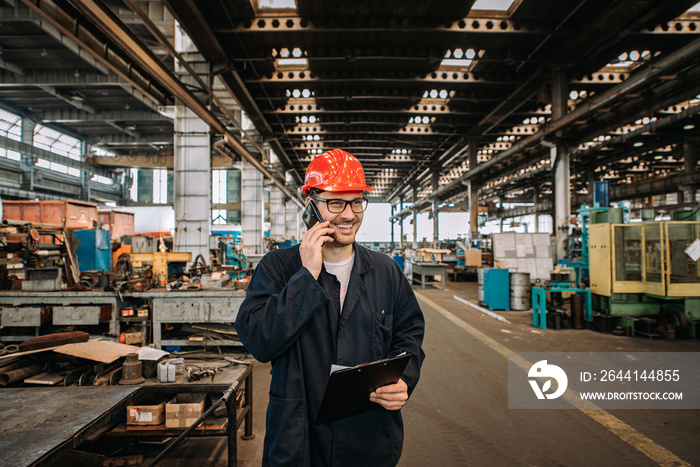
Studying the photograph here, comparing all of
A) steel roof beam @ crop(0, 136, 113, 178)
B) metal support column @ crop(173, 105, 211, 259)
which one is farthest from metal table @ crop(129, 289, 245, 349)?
steel roof beam @ crop(0, 136, 113, 178)

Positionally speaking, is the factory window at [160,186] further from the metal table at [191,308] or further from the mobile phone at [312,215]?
the mobile phone at [312,215]

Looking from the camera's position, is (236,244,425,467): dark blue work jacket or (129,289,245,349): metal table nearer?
(236,244,425,467): dark blue work jacket

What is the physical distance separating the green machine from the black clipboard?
7.17 metres

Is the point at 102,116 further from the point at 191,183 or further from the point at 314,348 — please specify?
the point at 314,348

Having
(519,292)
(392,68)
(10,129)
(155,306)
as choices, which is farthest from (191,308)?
(10,129)

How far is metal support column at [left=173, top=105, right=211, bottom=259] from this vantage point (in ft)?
33.2

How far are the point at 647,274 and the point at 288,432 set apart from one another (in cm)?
793

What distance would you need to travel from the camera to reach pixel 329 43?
8570 millimetres

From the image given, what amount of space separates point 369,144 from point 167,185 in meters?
22.2

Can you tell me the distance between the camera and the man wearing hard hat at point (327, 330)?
1.34 m

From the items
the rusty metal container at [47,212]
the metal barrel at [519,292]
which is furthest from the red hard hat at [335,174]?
the rusty metal container at [47,212]

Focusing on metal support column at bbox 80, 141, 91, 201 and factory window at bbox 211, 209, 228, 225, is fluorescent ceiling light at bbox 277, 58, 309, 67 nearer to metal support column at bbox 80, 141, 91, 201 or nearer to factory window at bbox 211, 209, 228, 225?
factory window at bbox 211, 209, 228, 225

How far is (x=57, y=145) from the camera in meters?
22.1

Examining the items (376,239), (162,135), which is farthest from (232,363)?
(376,239)
